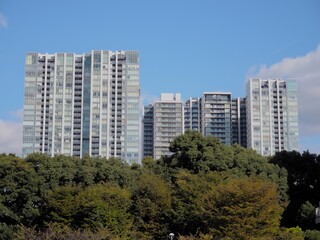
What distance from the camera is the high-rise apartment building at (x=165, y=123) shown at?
83875 mm

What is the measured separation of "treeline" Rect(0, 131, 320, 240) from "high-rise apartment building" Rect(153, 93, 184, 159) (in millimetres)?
52089

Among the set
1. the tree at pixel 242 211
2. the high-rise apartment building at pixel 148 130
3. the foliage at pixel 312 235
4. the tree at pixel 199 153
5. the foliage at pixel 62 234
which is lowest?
the foliage at pixel 312 235

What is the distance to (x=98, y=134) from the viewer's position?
7000 centimetres

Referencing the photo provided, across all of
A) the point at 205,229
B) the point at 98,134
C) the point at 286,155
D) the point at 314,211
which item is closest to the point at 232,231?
the point at 205,229

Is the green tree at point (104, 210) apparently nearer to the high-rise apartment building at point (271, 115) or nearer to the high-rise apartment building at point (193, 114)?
the high-rise apartment building at point (271, 115)

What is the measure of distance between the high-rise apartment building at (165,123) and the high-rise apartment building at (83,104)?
1347 centimetres

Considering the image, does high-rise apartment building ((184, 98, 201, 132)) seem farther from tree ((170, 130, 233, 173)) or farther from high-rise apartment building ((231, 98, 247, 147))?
tree ((170, 130, 233, 173))

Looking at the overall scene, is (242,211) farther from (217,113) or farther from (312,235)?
(217,113)

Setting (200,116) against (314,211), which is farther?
(200,116)

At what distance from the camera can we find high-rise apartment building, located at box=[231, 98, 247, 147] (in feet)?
259

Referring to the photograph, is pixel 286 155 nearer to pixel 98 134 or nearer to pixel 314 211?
pixel 314 211

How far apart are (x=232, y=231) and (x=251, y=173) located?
7.17 m

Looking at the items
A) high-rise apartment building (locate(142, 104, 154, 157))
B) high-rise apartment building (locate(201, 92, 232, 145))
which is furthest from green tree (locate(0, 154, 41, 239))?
high-rise apartment building (locate(142, 104, 154, 157))

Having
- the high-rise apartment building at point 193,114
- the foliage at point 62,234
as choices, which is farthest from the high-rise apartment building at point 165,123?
the foliage at point 62,234
